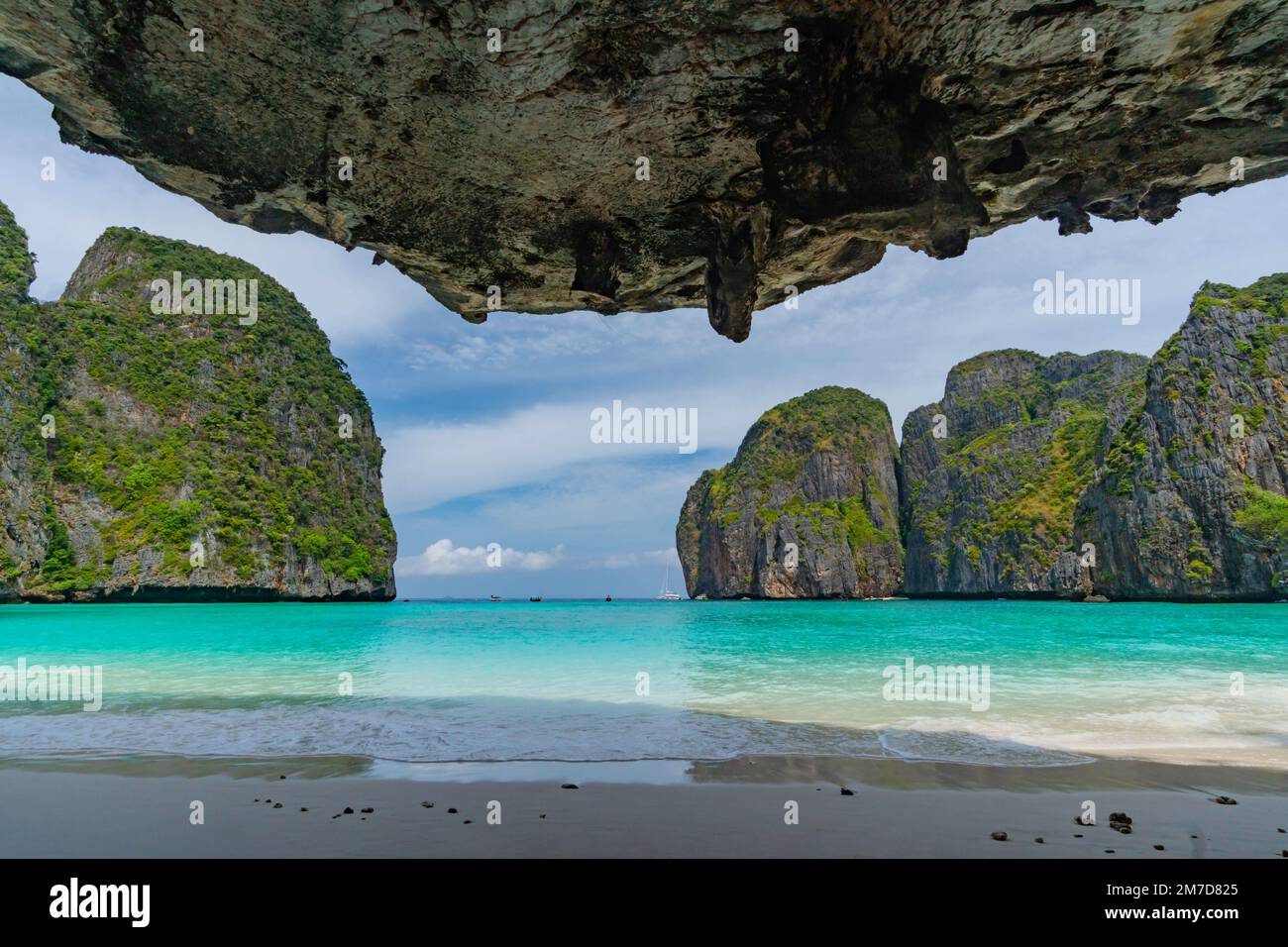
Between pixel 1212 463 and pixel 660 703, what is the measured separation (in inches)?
2701

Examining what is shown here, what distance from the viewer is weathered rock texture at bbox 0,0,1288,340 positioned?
3574 mm

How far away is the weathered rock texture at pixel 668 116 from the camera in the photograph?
3574 mm

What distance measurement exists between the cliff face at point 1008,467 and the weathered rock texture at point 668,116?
264ft

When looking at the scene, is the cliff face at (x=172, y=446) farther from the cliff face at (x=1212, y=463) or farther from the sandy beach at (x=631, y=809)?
the cliff face at (x=1212, y=463)

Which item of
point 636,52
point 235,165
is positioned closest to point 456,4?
point 636,52

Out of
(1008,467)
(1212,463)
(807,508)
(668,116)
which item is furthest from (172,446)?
(1008,467)

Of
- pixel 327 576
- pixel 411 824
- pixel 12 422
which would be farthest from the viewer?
pixel 327 576

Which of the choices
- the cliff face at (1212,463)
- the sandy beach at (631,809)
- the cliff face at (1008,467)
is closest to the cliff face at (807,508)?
the cliff face at (1008,467)

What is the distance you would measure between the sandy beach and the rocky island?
6730 cm

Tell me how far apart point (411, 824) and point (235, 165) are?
479cm

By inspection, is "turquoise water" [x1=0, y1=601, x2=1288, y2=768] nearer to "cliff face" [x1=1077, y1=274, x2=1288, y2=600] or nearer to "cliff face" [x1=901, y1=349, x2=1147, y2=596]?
"cliff face" [x1=1077, y1=274, x2=1288, y2=600]

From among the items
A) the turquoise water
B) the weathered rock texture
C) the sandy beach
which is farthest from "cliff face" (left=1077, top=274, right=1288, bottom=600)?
the weathered rock texture
